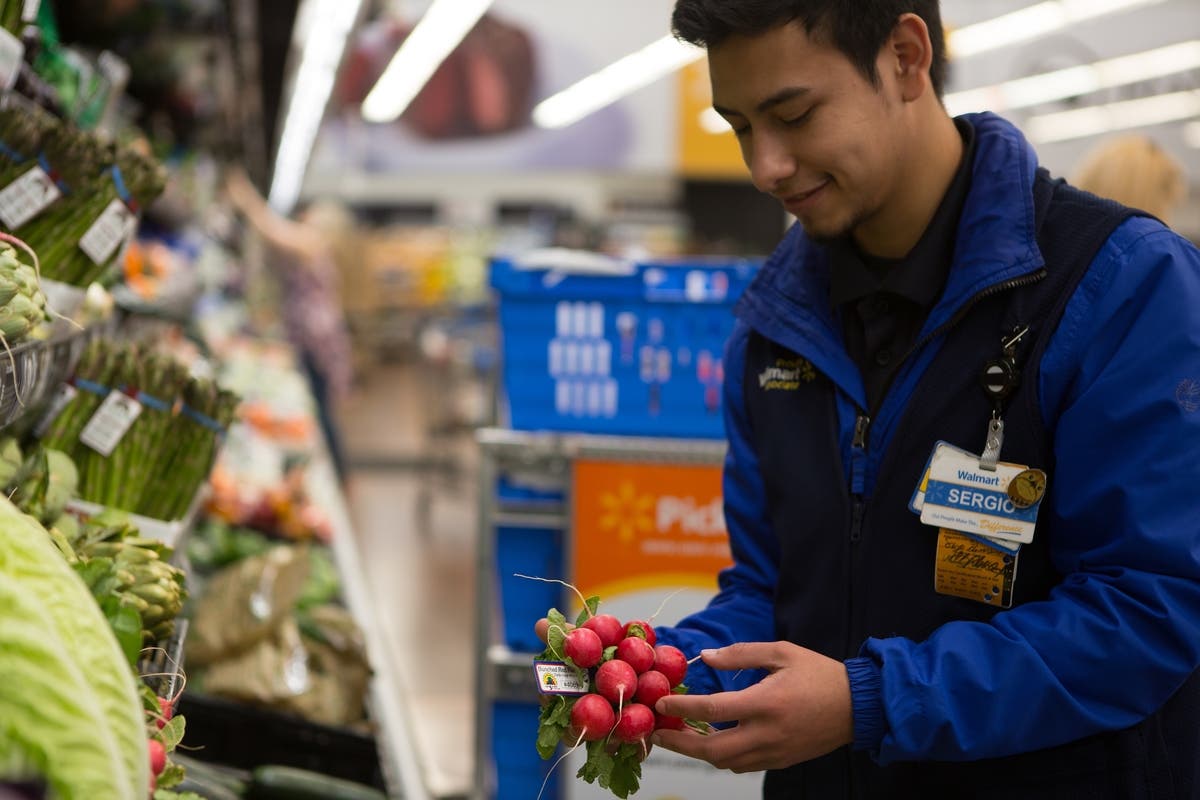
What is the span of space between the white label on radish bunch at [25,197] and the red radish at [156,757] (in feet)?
3.11

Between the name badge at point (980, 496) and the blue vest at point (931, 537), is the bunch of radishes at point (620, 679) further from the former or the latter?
the name badge at point (980, 496)

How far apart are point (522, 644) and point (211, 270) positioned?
3428 mm

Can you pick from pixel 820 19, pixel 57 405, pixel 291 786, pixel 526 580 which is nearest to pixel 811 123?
pixel 820 19

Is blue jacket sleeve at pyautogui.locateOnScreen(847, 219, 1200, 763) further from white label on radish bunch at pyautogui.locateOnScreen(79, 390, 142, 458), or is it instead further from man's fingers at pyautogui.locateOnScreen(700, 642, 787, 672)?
white label on radish bunch at pyautogui.locateOnScreen(79, 390, 142, 458)

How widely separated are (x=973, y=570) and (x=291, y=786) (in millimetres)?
1342

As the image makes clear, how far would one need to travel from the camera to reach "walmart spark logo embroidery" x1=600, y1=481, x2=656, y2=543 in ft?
10.4

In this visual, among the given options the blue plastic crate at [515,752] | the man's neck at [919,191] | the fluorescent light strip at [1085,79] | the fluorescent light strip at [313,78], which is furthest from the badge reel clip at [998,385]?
the fluorescent light strip at [1085,79]

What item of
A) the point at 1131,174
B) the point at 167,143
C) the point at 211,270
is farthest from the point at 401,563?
the point at 1131,174

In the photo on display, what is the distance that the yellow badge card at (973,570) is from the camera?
1.52m

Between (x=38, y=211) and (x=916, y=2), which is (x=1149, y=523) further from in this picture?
(x=38, y=211)

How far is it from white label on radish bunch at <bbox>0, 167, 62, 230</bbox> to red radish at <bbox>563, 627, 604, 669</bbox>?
105cm

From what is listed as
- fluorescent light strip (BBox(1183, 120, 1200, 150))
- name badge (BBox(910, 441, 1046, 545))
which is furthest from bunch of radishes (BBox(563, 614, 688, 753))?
fluorescent light strip (BBox(1183, 120, 1200, 150))

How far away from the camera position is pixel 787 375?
174 cm

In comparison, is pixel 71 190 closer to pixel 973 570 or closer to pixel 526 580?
pixel 973 570
